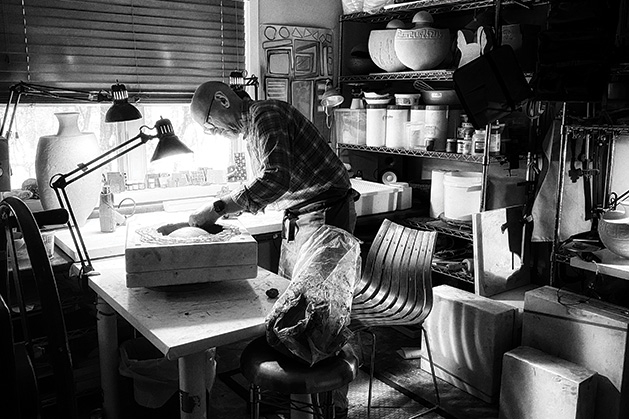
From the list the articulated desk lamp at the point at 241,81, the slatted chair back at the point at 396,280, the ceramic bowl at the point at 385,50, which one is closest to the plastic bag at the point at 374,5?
the ceramic bowl at the point at 385,50

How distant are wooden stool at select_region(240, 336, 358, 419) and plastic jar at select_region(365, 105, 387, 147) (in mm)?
2078

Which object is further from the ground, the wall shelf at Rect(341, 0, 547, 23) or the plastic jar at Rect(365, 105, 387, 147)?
the wall shelf at Rect(341, 0, 547, 23)

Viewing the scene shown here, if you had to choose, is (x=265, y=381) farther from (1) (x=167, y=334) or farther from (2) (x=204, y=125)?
(2) (x=204, y=125)

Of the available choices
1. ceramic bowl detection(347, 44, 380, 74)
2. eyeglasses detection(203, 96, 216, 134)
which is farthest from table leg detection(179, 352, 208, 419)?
ceramic bowl detection(347, 44, 380, 74)

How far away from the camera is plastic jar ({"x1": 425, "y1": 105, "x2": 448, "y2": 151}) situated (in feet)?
11.5

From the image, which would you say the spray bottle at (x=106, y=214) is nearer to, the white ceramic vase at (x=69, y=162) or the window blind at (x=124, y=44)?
the white ceramic vase at (x=69, y=162)

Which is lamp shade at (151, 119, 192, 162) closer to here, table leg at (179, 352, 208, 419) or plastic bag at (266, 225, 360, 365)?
plastic bag at (266, 225, 360, 365)

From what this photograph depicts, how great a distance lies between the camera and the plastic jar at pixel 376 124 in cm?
379

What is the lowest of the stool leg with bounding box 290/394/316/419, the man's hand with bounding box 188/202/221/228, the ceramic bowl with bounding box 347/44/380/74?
the stool leg with bounding box 290/394/316/419

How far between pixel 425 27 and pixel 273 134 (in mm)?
1499

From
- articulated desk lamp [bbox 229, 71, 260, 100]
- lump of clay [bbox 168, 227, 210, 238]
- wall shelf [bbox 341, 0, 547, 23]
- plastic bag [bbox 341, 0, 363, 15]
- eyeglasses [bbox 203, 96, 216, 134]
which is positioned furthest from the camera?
plastic bag [bbox 341, 0, 363, 15]

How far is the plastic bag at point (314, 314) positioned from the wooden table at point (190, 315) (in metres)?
0.09

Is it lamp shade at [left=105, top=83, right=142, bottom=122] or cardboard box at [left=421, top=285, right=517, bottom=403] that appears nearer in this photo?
lamp shade at [left=105, top=83, right=142, bottom=122]

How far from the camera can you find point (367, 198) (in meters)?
3.56
